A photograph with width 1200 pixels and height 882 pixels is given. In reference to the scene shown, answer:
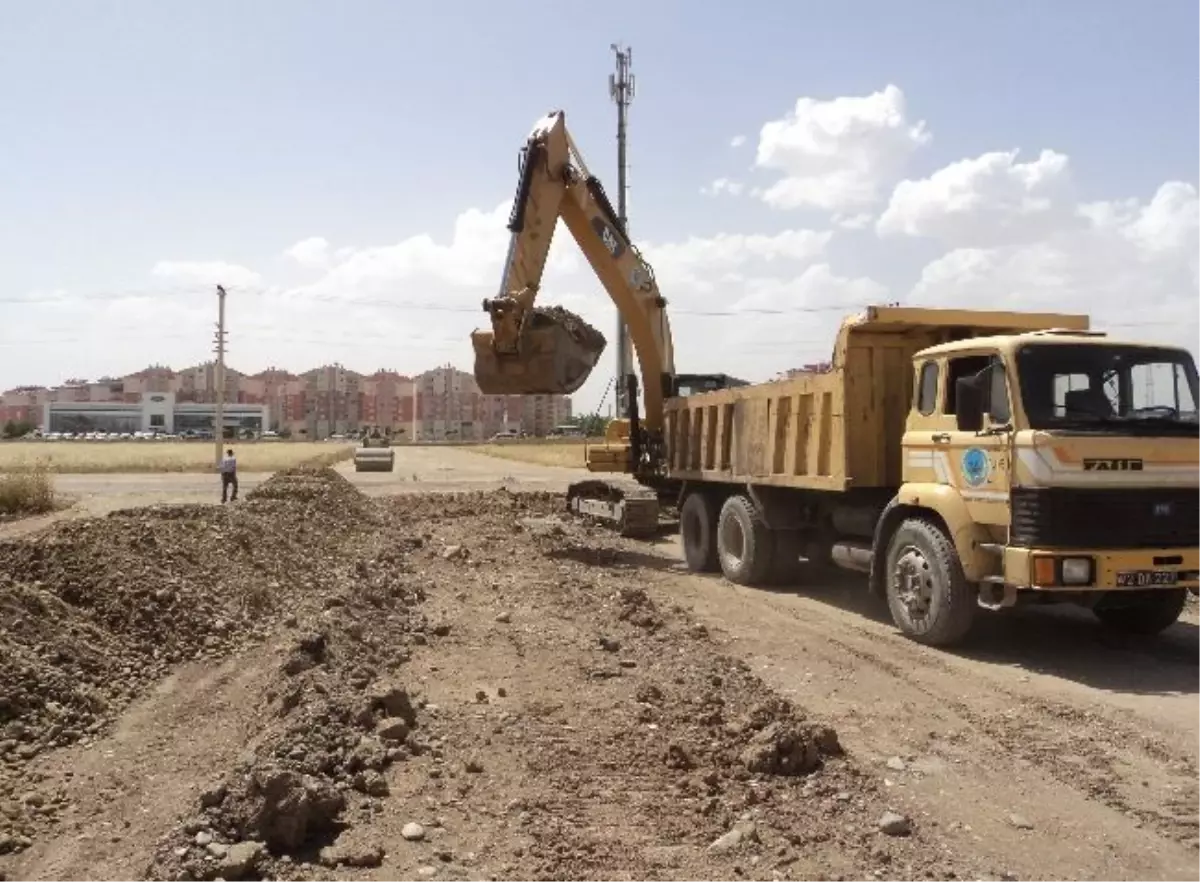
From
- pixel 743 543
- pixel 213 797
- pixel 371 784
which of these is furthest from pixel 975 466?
pixel 213 797

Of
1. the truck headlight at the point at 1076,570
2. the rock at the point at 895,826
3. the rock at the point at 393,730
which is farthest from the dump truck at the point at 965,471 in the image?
the rock at the point at 393,730

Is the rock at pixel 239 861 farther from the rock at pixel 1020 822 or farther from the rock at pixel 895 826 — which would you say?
the rock at pixel 1020 822

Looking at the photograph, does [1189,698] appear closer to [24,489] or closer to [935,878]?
[935,878]

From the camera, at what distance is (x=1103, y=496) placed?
770 centimetres

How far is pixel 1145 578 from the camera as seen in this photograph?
7758 millimetres

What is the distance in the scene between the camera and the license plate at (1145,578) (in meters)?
7.71

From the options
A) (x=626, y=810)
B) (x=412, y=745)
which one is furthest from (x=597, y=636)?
(x=626, y=810)

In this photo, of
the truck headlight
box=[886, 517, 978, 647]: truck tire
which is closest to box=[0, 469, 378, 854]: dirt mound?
box=[886, 517, 978, 647]: truck tire

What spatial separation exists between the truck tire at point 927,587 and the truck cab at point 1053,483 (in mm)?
13

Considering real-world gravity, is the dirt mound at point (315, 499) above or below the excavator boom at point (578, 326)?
Answer: below

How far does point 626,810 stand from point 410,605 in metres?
5.73

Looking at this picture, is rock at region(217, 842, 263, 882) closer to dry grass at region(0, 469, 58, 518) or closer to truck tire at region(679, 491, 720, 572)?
truck tire at region(679, 491, 720, 572)

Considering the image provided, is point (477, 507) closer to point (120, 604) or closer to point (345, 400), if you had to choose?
point (120, 604)

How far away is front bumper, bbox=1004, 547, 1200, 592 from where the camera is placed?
763 centimetres
